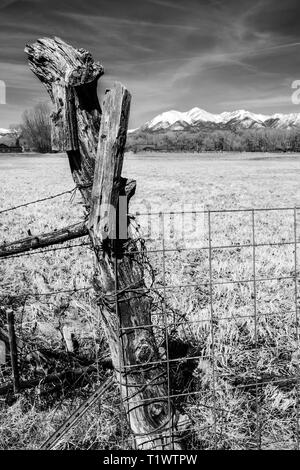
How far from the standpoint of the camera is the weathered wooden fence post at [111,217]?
114 inches

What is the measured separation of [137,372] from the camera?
10.7 feet

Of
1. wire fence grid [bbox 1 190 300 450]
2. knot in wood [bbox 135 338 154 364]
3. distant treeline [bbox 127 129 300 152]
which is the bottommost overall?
wire fence grid [bbox 1 190 300 450]

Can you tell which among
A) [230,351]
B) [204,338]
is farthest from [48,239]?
[230,351]

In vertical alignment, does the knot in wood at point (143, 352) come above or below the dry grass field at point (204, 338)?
above

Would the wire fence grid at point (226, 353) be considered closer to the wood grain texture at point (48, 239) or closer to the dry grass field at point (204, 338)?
the dry grass field at point (204, 338)

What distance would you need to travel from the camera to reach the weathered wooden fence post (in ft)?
9.47

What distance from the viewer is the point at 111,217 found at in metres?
3.03

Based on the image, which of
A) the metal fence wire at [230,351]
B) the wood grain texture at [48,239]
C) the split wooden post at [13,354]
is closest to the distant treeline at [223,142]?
the metal fence wire at [230,351]

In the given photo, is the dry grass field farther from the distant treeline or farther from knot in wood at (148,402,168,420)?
the distant treeline

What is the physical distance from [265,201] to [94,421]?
13299 mm

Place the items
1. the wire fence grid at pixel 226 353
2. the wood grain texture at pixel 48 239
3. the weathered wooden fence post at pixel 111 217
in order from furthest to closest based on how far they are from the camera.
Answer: the wire fence grid at pixel 226 353 < the wood grain texture at pixel 48 239 < the weathered wooden fence post at pixel 111 217

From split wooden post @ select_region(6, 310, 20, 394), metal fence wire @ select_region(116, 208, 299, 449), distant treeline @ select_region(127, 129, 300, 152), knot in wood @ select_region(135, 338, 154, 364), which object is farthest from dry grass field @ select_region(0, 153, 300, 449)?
distant treeline @ select_region(127, 129, 300, 152)

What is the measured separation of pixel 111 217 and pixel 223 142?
82.5 meters

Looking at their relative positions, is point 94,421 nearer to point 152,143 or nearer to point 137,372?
point 137,372
